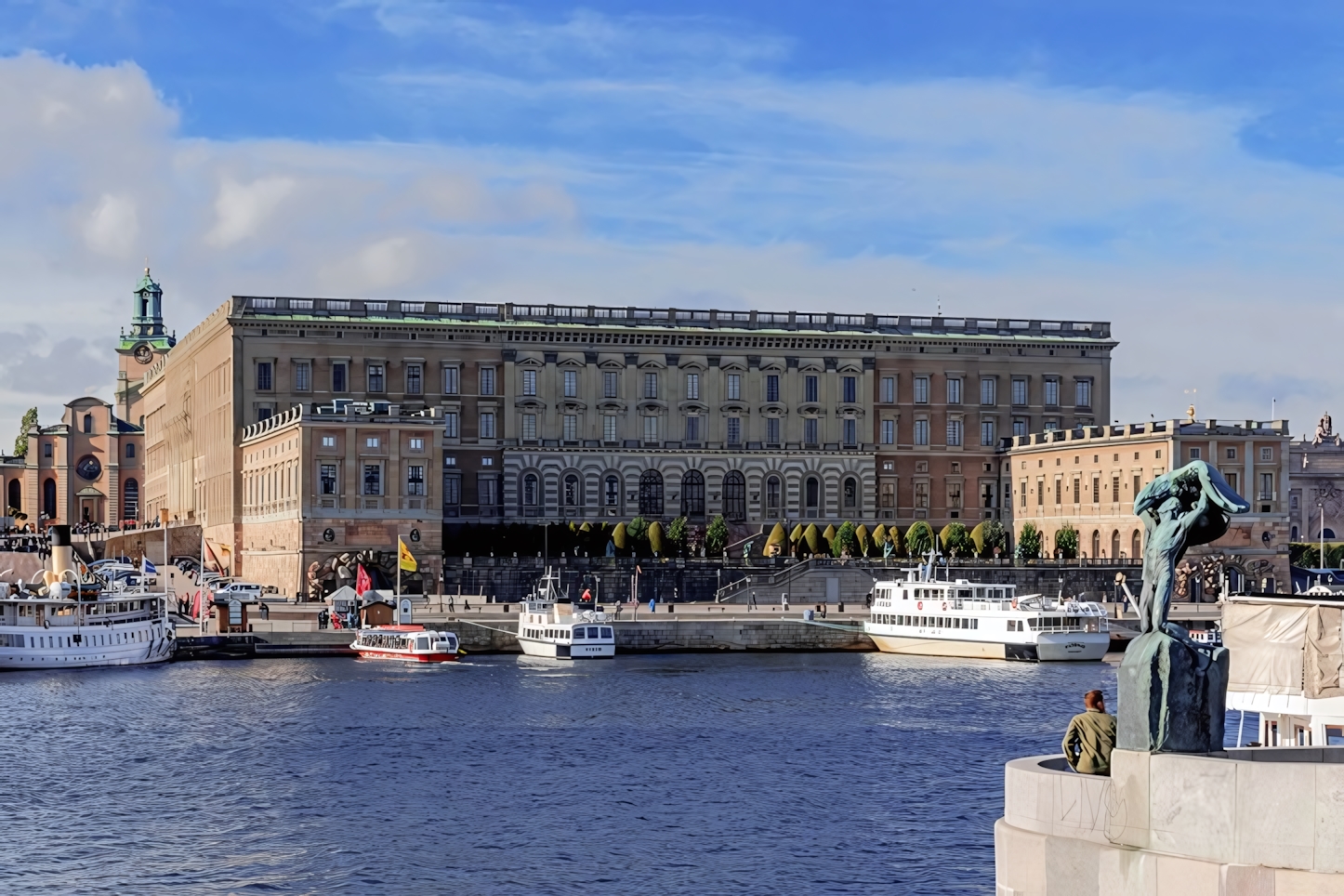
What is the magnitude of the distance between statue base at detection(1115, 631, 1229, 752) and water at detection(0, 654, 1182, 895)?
17.2m

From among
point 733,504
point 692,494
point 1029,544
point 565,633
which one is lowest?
point 565,633

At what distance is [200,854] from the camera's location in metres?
42.8

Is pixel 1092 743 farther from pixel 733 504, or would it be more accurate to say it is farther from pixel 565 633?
pixel 733 504

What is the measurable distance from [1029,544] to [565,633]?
48.2 metres

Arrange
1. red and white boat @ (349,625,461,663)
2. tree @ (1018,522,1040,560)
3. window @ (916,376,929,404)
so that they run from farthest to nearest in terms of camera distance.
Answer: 1. window @ (916,376,929,404)
2. tree @ (1018,522,1040,560)
3. red and white boat @ (349,625,461,663)

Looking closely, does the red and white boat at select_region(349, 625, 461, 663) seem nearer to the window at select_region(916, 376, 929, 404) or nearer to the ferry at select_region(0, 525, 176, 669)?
the ferry at select_region(0, 525, 176, 669)

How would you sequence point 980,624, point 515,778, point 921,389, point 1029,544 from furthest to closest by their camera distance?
point 921,389 → point 1029,544 → point 980,624 → point 515,778

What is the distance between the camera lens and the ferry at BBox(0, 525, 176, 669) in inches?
3531

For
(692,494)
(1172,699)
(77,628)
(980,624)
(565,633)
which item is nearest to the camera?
(1172,699)

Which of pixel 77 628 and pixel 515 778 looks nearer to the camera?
pixel 515 778

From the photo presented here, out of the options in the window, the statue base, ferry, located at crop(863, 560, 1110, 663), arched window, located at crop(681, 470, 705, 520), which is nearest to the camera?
the statue base

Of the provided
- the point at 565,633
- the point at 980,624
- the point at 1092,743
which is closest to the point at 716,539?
the point at 980,624

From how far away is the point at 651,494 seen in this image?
139750mm

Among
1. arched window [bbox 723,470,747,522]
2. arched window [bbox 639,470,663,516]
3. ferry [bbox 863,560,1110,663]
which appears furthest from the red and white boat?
arched window [bbox 723,470,747,522]
